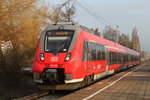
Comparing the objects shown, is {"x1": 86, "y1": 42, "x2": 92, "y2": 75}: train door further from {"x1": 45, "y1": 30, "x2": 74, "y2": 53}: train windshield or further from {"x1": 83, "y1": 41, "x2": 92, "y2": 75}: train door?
{"x1": 45, "y1": 30, "x2": 74, "y2": 53}: train windshield

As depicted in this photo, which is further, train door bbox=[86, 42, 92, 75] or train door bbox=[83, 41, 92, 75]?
train door bbox=[86, 42, 92, 75]

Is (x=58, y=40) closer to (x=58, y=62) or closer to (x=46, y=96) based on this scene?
(x=58, y=62)

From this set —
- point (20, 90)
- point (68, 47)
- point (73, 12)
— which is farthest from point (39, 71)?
point (73, 12)

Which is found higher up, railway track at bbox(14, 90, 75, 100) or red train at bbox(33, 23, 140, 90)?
red train at bbox(33, 23, 140, 90)

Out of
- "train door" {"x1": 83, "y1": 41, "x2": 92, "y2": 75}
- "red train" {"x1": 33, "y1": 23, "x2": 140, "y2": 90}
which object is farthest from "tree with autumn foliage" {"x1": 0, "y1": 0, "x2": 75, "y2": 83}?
"train door" {"x1": 83, "y1": 41, "x2": 92, "y2": 75}

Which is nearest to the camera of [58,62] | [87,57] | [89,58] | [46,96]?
[58,62]

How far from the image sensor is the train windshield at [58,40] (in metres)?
11.4

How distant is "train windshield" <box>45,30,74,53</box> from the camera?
450 inches

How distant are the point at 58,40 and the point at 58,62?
122 cm

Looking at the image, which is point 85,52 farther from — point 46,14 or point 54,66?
point 46,14

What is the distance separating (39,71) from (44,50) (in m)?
1.04

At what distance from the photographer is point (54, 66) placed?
11.0 m

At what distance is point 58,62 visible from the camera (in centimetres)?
1097

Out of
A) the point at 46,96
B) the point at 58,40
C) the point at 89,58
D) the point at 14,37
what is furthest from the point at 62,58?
the point at 14,37
